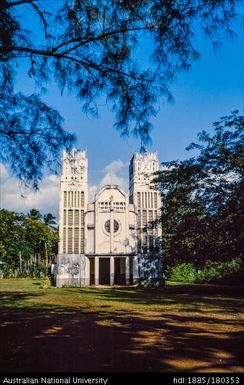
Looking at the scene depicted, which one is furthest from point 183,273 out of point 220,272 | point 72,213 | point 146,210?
point 72,213

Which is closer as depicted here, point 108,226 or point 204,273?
point 108,226

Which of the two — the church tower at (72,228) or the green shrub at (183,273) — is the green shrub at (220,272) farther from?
the church tower at (72,228)

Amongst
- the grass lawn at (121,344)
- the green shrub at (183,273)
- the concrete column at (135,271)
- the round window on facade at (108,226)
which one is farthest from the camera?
the green shrub at (183,273)

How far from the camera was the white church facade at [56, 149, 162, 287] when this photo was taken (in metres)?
29.1

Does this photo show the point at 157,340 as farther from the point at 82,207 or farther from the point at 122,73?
the point at 82,207

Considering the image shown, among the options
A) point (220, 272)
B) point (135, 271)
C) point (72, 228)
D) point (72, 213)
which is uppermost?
point (72, 213)

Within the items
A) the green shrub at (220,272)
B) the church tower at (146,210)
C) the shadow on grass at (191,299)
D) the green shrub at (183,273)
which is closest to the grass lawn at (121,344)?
the shadow on grass at (191,299)

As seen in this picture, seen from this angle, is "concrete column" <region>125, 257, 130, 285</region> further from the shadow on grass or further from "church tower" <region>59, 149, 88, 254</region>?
the shadow on grass

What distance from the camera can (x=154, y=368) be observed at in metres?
4.51

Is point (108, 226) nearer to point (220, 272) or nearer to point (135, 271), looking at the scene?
point (135, 271)

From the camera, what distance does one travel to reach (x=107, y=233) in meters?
29.7

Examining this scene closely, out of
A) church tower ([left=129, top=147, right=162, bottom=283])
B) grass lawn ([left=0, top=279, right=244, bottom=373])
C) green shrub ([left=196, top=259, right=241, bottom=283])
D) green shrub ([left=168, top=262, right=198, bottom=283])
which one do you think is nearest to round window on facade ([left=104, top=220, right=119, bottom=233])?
church tower ([left=129, top=147, right=162, bottom=283])

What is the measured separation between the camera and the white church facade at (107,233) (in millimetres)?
29078

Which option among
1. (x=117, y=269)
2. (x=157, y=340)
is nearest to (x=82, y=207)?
(x=117, y=269)
